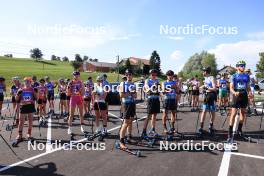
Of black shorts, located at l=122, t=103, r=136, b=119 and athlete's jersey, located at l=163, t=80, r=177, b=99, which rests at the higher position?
athlete's jersey, located at l=163, t=80, r=177, b=99

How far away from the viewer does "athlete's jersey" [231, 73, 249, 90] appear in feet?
33.7

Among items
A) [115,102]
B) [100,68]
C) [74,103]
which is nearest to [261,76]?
[115,102]

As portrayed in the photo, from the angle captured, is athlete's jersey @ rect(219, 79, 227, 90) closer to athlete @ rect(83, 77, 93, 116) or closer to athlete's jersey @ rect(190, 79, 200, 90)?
athlete's jersey @ rect(190, 79, 200, 90)

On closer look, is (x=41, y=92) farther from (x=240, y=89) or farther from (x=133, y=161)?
(x=240, y=89)

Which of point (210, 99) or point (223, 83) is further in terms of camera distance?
point (223, 83)

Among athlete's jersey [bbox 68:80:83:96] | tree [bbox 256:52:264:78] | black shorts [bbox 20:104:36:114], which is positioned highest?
tree [bbox 256:52:264:78]

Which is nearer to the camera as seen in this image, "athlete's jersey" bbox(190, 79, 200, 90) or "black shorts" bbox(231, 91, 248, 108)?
"black shorts" bbox(231, 91, 248, 108)

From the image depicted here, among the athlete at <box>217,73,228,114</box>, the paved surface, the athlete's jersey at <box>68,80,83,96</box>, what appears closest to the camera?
the paved surface

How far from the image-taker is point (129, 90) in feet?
30.6

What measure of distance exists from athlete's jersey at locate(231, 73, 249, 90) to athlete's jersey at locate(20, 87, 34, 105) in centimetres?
737

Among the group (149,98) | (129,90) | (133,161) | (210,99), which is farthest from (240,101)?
(133,161)

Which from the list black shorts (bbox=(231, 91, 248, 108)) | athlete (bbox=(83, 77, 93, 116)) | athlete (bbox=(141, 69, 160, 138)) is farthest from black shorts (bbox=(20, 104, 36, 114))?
black shorts (bbox=(231, 91, 248, 108))

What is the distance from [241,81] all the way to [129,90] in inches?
164

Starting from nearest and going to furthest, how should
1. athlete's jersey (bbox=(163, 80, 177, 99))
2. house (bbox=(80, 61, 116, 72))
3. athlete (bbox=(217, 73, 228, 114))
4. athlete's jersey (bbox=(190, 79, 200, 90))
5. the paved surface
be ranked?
1. the paved surface
2. athlete's jersey (bbox=(163, 80, 177, 99))
3. athlete (bbox=(217, 73, 228, 114))
4. athlete's jersey (bbox=(190, 79, 200, 90))
5. house (bbox=(80, 61, 116, 72))
